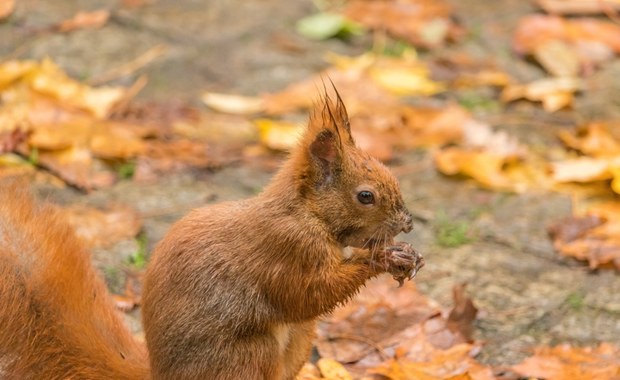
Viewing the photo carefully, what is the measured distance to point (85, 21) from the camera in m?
4.89

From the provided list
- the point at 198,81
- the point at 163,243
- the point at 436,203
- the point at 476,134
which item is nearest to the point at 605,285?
the point at 436,203

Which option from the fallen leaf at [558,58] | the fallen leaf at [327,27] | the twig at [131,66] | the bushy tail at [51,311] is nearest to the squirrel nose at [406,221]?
the bushy tail at [51,311]

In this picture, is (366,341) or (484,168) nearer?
(366,341)

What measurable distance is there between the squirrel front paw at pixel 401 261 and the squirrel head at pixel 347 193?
33 mm

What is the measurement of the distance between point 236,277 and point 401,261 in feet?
1.11

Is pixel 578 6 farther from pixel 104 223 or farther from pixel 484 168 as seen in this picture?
pixel 104 223

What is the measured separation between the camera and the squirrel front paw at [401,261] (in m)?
2.10

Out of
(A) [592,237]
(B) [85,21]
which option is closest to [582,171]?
(A) [592,237]

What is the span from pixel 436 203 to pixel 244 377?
5.20ft

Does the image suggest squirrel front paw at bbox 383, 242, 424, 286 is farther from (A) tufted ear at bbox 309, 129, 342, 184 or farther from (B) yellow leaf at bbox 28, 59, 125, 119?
(B) yellow leaf at bbox 28, 59, 125, 119

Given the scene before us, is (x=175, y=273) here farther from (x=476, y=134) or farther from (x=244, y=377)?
(x=476, y=134)

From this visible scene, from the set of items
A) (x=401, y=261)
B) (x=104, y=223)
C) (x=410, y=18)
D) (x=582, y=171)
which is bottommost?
(x=410, y=18)

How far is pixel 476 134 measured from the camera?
386cm

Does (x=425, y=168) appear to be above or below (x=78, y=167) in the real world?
below
